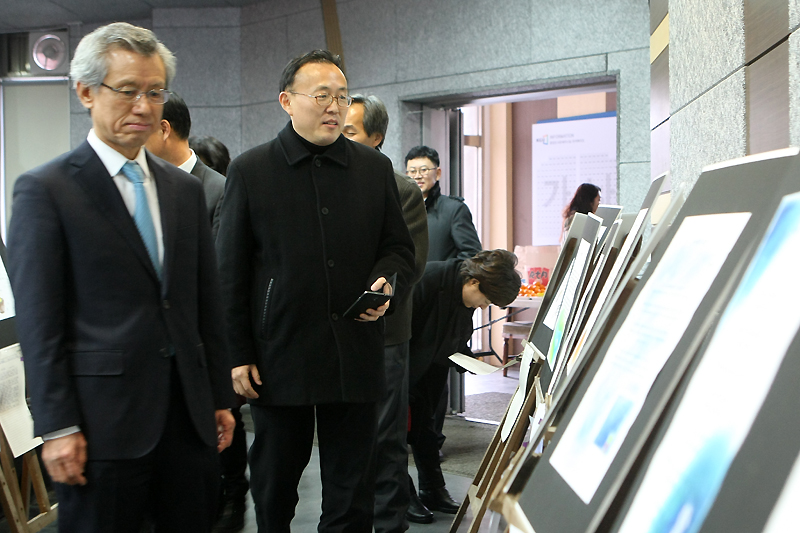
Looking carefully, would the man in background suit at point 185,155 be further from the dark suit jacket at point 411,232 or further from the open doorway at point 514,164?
the open doorway at point 514,164

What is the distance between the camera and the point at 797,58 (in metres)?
1.19

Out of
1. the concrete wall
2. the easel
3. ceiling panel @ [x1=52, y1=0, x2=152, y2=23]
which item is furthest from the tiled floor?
ceiling panel @ [x1=52, y1=0, x2=152, y2=23]

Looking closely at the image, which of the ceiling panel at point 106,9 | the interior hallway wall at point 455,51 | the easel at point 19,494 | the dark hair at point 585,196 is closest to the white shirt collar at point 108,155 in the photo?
the easel at point 19,494

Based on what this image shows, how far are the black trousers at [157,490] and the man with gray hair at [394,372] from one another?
1002 millimetres

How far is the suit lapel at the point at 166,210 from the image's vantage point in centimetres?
150

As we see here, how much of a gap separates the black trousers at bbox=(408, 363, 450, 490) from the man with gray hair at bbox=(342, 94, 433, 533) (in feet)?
1.70

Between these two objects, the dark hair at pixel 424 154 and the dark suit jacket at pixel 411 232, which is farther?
the dark hair at pixel 424 154

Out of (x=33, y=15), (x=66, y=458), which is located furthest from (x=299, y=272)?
(x=33, y=15)

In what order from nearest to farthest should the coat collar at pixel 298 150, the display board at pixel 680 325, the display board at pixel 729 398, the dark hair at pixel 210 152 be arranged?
the display board at pixel 729 398 < the display board at pixel 680 325 < the coat collar at pixel 298 150 < the dark hair at pixel 210 152

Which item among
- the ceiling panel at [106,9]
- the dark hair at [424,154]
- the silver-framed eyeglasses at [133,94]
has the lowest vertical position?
the silver-framed eyeglasses at [133,94]

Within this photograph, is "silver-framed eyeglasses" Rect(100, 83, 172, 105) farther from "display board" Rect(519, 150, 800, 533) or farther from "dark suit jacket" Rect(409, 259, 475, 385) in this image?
"dark suit jacket" Rect(409, 259, 475, 385)

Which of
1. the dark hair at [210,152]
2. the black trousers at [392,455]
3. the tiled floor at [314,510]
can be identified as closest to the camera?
the black trousers at [392,455]

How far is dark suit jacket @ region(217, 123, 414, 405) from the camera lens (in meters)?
1.91

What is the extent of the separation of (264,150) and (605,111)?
5354 millimetres
